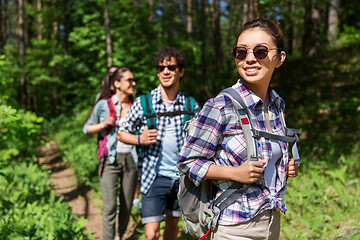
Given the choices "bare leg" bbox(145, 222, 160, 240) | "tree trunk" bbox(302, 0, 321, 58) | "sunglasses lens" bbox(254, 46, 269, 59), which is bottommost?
"bare leg" bbox(145, 222, 160, 240)

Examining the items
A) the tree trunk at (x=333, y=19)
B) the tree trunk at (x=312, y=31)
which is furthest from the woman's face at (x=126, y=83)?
the tree trunk at (x=333, y=19)

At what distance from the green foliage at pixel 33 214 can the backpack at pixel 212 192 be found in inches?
82.5

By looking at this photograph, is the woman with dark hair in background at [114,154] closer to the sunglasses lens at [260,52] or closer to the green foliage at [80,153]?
the sunglasses lens at [260,52]

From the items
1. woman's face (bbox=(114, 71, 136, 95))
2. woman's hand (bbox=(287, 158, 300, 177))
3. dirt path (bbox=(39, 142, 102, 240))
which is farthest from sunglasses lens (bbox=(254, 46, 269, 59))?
dirt path (bbox=(39, 142, 102, 240))

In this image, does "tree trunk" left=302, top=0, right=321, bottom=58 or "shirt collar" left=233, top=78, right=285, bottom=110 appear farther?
"tree trunk" left=302, top=0, right=321, bottom=58

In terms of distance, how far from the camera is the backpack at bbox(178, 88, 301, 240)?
1.59 metres

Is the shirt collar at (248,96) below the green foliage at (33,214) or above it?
above

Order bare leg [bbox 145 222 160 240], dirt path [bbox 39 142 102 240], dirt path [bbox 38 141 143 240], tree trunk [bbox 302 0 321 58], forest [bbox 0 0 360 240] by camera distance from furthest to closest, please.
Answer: tree trunk [bbox 302 0 321 58] < dirt path [bbox 39 142 102 240] < dirt path [bbox 38 141 143 240] < forest [bbox 0 0 360 240] < bare leg [bbox 145 222 160 240]

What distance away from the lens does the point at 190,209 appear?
1.81 meters

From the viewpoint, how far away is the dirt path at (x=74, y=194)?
5211 millimetres

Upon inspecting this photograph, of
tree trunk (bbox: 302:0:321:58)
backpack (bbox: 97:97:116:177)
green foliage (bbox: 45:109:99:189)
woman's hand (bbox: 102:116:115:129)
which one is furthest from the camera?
tree trunk (bbox: 302:0:321:58)

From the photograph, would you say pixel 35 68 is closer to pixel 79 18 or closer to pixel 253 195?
pixel 79 18

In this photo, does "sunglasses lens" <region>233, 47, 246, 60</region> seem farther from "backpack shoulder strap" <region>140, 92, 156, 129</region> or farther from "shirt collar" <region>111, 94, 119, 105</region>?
"shirt collar" <region>111, 94, 119, 105</region>

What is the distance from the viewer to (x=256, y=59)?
64.6 inches
